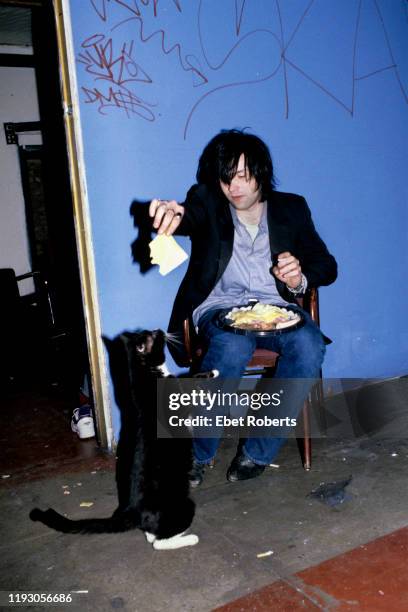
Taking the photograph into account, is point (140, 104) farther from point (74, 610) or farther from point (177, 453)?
point (74, 610)

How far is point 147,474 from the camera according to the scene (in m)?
1.99

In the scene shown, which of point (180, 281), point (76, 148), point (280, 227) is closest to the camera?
point (76, 148)

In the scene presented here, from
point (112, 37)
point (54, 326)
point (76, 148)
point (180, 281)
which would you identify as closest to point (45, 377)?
point (54, 326)

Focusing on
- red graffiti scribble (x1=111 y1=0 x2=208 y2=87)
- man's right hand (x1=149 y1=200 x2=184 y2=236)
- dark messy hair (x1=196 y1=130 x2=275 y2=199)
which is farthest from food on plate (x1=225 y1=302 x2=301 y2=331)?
red graffiti scribble (x1=111 y1=0 x2=208 y2=87)

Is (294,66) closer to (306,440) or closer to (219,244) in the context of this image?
(219,244)

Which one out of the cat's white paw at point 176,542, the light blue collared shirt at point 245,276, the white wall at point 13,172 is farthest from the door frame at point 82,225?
the white wall at point 13,172

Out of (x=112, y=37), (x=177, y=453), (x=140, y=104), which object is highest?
(x=112, y=37)

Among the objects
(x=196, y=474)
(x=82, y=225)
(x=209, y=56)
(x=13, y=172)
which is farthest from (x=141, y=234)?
(x=13, y=172)

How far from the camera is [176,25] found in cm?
276

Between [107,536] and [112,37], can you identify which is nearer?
[107,536]

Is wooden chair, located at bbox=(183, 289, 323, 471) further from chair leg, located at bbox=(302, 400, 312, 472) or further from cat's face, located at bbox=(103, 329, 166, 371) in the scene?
cat's face, located at bbox=(103, 329, 166, 371)

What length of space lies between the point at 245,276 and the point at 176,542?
1.34 meters

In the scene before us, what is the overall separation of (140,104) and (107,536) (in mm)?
2052

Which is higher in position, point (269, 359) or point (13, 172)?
point (13, 172)
